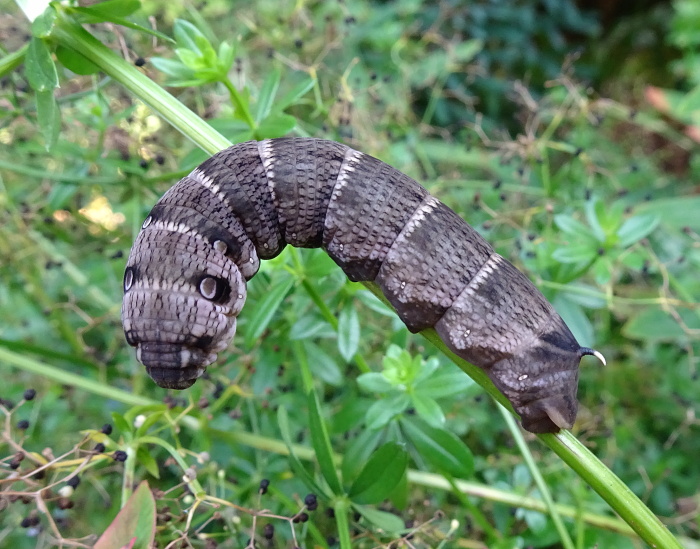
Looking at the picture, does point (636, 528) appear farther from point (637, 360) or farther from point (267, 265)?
point (637, 360)

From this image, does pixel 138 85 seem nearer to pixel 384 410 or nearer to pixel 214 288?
pixel 214 288

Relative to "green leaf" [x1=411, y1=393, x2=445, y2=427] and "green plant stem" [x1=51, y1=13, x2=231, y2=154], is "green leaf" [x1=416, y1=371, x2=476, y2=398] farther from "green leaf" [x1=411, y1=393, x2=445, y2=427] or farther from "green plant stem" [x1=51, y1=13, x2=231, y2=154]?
"green plant stem" [x1=51, y1=13, x2=231, y2=154]

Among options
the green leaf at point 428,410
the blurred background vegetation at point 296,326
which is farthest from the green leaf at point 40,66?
the green leaf at point 428,410

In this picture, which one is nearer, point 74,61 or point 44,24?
point 44,24

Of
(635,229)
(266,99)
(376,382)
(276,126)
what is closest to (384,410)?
(376,382)

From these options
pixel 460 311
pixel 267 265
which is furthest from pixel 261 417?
pixel 460 311

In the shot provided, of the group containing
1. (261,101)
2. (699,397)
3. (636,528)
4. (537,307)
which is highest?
(261,101)

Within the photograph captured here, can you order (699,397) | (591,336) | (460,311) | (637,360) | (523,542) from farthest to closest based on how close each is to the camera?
(637,360) < (699,397) < (591,336) < (523,542) < (460,311)

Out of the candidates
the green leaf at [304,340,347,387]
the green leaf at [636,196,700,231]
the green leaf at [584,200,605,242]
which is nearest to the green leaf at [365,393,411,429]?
the green leaf at [304,340,347,387]
